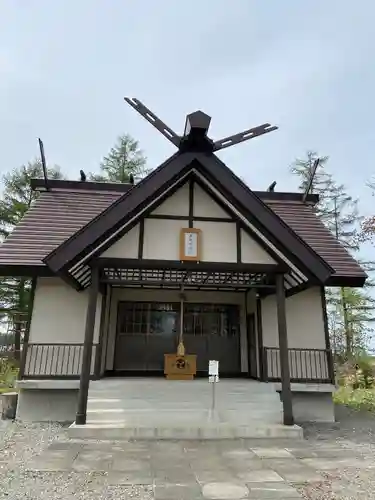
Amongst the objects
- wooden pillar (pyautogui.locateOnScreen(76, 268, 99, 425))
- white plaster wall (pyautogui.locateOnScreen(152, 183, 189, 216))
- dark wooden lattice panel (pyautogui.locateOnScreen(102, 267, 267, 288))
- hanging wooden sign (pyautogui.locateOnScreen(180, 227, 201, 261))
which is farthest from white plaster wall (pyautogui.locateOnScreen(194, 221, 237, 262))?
wooden pillar (pyautogui.locateOnScreen(76, 268, 99, 425))

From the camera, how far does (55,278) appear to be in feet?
24.7

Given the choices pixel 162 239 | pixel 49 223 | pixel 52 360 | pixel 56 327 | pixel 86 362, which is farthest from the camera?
pixel 49 223

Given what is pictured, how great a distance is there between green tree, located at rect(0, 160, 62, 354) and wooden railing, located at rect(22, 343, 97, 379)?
8810 mm

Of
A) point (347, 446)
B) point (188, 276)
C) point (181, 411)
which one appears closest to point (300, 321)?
point (188, 276)

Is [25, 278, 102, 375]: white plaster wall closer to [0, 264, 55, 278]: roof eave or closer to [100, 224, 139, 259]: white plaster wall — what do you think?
[0, 264, 55, 278]: roof eave

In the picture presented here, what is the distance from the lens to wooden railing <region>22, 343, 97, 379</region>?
7.03 m

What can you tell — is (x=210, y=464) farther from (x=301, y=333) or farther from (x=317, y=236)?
(x=317, y=236)

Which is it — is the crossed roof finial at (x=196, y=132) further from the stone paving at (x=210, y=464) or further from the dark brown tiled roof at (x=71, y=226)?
the stone paving at (x=210, y=464)

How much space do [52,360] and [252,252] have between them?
15.1ft

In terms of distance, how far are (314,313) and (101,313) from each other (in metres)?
4.80

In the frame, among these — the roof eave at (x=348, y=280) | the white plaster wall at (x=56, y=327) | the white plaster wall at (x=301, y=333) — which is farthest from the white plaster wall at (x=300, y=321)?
the white plaster wall at (x=56, y=327)

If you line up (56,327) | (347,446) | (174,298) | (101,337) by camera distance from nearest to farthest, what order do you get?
(347,446)
(56,327)
(101,337)
(174,298)

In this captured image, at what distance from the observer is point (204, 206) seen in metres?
6.51

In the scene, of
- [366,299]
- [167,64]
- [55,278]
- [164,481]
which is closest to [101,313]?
→ [55,278]
